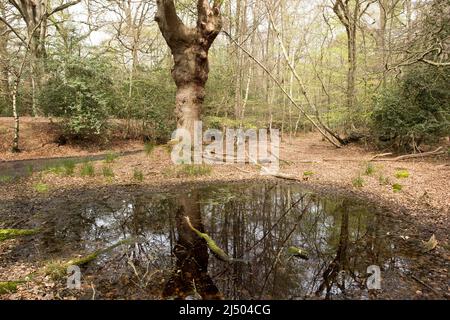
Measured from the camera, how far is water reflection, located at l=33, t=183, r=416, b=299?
3.13 meters

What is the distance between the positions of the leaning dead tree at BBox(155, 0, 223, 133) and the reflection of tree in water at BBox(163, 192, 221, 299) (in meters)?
5.30

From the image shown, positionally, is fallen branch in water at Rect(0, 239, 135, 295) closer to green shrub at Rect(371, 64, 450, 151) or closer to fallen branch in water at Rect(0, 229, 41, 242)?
fallen branch in water at Rect(0, 229, 41, 242)

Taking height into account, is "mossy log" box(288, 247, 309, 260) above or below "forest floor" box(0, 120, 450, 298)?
below

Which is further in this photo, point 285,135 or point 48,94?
point 285,135

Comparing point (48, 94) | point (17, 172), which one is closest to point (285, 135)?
point (48, 94)

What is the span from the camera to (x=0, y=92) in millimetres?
13617

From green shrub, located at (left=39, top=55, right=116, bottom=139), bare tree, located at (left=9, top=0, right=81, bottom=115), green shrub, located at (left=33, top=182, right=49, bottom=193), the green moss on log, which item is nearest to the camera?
the green moss on log

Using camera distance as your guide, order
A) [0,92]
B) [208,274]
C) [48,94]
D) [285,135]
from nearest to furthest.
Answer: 1. [208,274]
2. [48,94]
3. [0,92]
4. [285,135]

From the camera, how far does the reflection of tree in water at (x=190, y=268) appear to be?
3008 mm

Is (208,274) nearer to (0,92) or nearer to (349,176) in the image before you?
(349,176)

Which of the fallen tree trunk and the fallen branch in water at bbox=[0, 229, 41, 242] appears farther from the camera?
the fallen tree trunk

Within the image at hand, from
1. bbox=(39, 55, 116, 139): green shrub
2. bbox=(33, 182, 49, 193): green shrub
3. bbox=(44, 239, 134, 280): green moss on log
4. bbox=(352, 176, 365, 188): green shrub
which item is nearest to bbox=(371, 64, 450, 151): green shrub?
bbox=(352, 176, 365, 188): green shrub

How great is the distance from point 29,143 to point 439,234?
14.3 m
